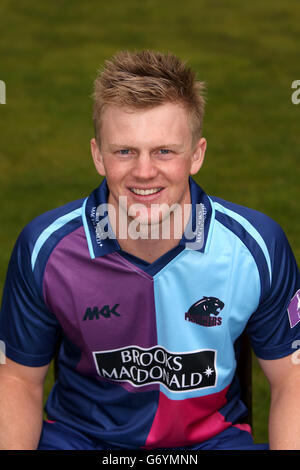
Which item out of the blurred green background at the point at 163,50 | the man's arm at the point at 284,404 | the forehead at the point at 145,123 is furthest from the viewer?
the blurred green background at the point at 163,50

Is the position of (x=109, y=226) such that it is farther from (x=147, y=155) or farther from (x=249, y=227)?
(x=249, y=227)

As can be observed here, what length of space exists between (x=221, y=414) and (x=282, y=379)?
0.25m

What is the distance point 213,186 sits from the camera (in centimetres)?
605

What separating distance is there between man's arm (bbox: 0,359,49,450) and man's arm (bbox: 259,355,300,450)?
0.72 meters

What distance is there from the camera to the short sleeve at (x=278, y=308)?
232cm

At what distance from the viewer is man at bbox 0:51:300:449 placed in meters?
2.32

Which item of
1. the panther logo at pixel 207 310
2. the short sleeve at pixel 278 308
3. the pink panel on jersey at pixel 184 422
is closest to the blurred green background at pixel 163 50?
the pink panel on jersey at pixel 184 422

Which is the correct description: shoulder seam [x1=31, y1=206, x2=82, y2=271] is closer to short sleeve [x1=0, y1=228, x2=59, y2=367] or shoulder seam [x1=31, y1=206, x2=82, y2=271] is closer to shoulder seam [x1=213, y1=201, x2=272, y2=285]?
short sleeve [x1=0, y1=228, x2=59, y2=367]

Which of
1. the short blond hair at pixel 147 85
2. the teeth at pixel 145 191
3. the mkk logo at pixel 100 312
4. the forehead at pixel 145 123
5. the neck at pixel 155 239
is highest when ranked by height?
the short blond hair at pixel 147 85

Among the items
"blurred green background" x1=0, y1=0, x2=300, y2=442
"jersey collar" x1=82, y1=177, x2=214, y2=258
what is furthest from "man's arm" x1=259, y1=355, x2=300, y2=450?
"blurred green background" x1=0, y1=0, x2=300, y2=442

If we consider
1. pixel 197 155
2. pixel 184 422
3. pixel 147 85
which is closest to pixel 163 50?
pixel 197 155

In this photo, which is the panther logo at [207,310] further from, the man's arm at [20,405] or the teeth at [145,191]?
the man's arm at [20,405]

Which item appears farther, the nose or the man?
the man

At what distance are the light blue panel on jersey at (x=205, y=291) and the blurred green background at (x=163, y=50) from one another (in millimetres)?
1523
